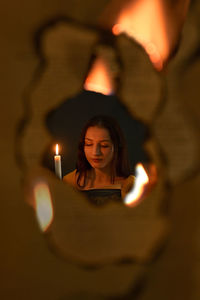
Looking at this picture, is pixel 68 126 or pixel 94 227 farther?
pixel 68 126

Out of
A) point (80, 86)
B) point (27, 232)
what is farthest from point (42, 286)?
point (80, 86)

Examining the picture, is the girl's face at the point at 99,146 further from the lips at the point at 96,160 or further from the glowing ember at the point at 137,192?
the glowing ember at the point at 137,192

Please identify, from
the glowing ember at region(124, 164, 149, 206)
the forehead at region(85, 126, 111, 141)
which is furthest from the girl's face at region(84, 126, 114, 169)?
the glowing ember at region(124, 164, 149, 206)

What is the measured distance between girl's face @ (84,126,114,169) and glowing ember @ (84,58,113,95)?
206 millimetres

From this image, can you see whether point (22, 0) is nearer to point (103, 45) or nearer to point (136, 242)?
point (103, 45)

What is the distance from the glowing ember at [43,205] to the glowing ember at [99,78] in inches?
3.8

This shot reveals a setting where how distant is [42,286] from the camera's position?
0.26 meters

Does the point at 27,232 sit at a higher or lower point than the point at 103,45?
lower

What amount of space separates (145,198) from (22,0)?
0.57 ft

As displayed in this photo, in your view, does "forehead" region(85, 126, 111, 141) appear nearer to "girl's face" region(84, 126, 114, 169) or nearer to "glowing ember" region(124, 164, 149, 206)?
"girl's face" region(84, 126, 114, 169)

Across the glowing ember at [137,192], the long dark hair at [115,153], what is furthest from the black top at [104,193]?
the glowing ember at [137,192]

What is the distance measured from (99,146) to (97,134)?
0.7 inches

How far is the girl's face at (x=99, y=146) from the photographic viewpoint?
0.51 m

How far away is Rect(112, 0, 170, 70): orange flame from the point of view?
26cm
